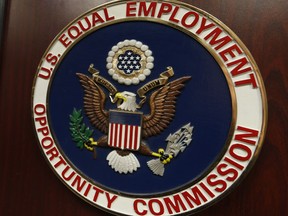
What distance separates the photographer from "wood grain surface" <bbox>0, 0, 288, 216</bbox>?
0.53 m

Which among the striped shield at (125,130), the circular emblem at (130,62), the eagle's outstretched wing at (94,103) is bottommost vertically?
the striped shield at (125,130)

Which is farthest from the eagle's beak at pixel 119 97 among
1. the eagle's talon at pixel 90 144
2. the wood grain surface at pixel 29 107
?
the wood grain surface at pixel 29 107

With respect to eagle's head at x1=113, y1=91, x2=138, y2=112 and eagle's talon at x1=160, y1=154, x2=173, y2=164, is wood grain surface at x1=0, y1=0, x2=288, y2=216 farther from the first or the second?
eagle's head at x1=113, y1=91, x2=138, y2=112

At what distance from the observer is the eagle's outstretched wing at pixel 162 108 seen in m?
0.56

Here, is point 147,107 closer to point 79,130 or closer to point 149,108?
point 149,108

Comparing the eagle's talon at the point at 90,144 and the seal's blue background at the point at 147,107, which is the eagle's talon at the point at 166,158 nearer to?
the seal's blue background at the point at 147,107

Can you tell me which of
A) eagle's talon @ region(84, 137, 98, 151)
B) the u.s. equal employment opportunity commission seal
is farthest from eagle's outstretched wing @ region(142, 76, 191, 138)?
eagle's talon @ region(84, 137, 98, 151)

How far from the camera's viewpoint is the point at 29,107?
725mm

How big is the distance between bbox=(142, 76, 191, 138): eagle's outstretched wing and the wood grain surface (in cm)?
17

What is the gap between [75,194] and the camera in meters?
0.65

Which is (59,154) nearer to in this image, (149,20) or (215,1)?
(149,20)

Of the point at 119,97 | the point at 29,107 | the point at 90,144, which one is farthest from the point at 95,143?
the point at 29,107

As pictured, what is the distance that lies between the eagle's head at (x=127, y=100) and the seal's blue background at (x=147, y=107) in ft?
0.05

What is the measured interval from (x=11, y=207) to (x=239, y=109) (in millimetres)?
645
